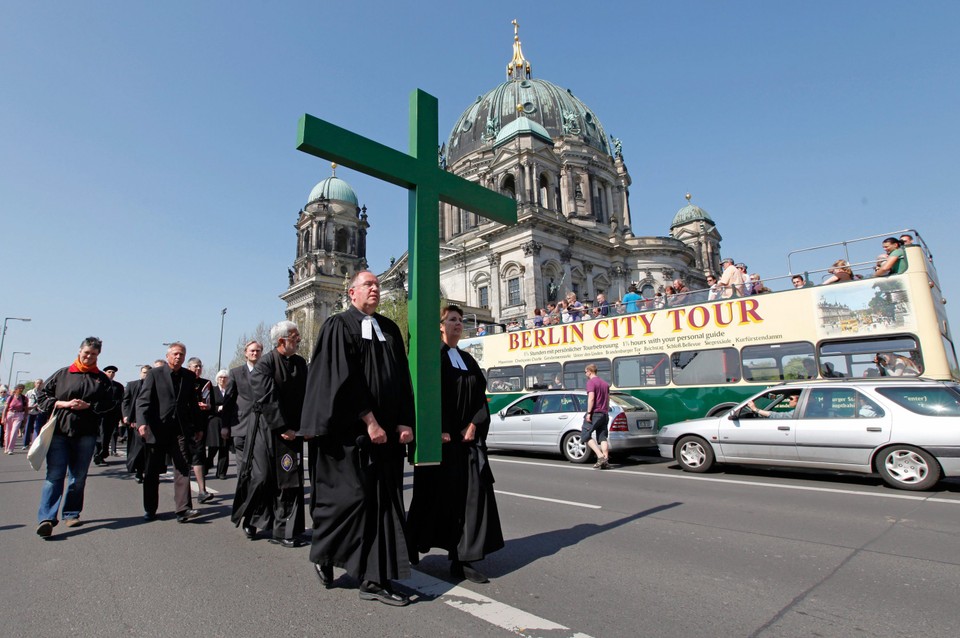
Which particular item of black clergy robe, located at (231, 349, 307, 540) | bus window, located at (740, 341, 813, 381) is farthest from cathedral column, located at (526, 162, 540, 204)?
black clergy robe, located at (231, 349, 307, 540)

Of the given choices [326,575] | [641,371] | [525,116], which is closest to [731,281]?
[641,371]

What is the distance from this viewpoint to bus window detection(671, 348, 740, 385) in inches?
513

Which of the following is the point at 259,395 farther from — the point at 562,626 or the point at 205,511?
the point at 562,626

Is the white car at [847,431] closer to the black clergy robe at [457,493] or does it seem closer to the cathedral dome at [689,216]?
the black clergy robe at [457,493]

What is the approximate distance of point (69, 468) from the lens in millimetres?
5930

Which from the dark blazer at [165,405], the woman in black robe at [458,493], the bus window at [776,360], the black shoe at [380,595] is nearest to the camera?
the black shoe at [380,595]

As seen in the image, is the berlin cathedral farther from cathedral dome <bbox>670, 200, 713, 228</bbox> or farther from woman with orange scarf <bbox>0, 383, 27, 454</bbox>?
woman with orange scarf <bbox>0, 383, 27, 454</bbox>

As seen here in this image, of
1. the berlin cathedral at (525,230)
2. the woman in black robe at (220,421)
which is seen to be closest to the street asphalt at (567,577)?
the woman in black robe at (220,421)

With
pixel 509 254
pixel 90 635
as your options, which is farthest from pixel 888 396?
pixel 509 254

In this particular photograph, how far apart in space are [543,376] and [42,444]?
525 inches

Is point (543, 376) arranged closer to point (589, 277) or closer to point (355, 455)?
point (355, 455)

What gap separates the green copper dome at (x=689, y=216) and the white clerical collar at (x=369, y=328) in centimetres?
7670

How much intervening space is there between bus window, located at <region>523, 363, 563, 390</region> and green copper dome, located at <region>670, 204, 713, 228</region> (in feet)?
210

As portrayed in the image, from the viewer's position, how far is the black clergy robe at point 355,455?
136 inches
